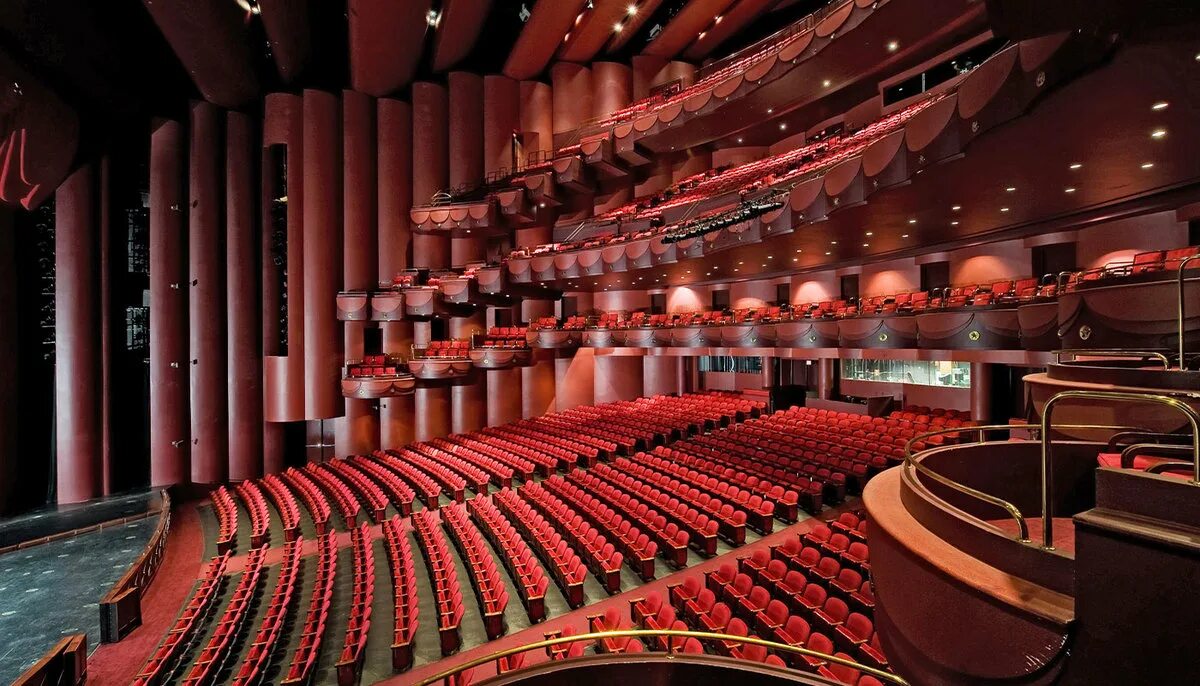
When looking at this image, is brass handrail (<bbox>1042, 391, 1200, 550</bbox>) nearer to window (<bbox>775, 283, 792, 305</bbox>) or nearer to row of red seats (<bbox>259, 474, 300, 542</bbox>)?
row of red seats (<bbox>259, 474, 300, 542</bbox>)

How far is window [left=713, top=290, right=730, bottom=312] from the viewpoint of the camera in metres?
14.3

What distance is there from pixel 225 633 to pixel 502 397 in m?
9.83

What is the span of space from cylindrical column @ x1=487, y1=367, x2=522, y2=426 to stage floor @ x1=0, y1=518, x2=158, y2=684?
23.5 ft

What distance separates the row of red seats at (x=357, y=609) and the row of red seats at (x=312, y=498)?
74cm

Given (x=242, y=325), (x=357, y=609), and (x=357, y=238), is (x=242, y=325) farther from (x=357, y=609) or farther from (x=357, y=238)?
(x=357, y=609)

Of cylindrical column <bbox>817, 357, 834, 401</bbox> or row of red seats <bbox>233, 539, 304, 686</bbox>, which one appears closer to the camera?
row of red seats <bbox>233, 539, 304, 686</bbox>

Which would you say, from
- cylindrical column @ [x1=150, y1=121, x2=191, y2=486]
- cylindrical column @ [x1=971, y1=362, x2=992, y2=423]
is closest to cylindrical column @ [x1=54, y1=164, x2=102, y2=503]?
cylindrical column @ [x1=150, y1=121, x2=191, y2=486]

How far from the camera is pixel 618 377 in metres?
14.8

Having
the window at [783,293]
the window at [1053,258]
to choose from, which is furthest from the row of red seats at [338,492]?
the window at [1053,258]

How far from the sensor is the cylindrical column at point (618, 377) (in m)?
14.7

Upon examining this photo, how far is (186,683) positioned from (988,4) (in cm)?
677

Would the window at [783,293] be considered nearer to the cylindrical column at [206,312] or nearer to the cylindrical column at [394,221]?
the cylindrical column at [394,221]

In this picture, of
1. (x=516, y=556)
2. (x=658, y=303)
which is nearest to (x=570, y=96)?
(x=658, y=303)

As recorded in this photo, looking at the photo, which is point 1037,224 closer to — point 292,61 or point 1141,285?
point 1141,285
